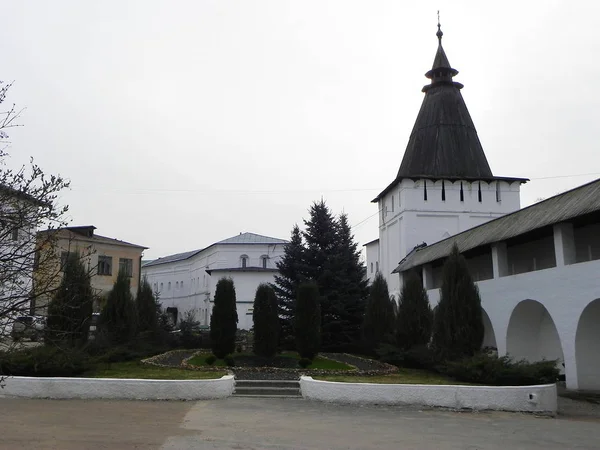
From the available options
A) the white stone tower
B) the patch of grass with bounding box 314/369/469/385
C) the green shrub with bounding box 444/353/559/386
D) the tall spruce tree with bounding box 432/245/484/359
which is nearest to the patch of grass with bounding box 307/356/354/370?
the patch of grass with bounding box 314/369/469/385

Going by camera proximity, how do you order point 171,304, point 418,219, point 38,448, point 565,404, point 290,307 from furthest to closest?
1. point 171,304
2. point 418,219
3. point 290,307
4. point 565,404
5. point 38,448

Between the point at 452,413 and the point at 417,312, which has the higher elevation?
the point at 417,312

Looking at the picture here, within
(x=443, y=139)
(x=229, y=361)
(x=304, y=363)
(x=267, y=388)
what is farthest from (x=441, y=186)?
(x=267, y=388)

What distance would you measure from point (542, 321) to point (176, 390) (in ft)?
38.9

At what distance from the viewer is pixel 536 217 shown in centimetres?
1603

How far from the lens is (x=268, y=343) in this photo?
63.0 ft

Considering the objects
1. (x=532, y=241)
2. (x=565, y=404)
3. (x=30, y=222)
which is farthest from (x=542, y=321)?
(x=30, y=222)

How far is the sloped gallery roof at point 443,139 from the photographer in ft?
107

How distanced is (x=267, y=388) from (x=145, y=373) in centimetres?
349

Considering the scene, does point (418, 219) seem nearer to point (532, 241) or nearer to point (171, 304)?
point (532, 241)

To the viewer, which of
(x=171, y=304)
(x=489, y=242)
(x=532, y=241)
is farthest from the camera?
(x=171, y=304)

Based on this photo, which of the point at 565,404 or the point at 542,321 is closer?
the point at 565,404

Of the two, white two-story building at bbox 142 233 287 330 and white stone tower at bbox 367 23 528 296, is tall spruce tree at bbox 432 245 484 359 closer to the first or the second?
white stone tower at bbox 367 23 528 296

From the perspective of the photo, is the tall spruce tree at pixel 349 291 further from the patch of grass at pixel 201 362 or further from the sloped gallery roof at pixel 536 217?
the patch of grass at pixel 201 362
